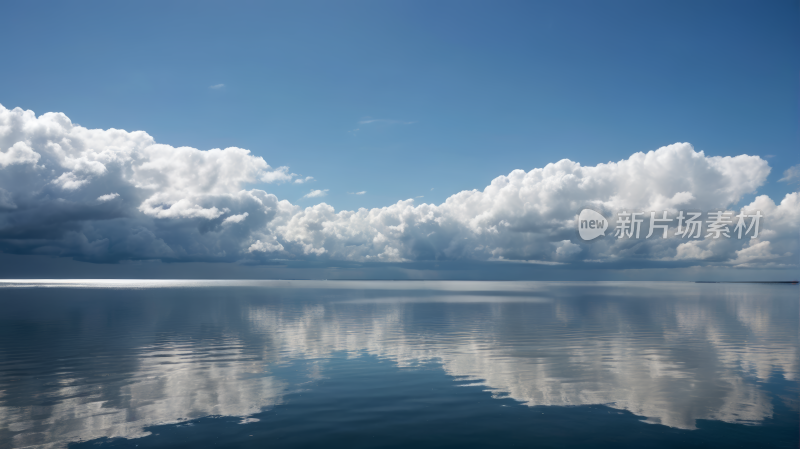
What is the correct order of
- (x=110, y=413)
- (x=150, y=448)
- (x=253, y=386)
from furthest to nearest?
(x=253, y=386), (x=110, y=413), (x=150, y=448)

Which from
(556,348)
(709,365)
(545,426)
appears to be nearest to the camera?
(545,426)

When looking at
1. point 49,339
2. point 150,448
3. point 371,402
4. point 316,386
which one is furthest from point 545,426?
point 49,339

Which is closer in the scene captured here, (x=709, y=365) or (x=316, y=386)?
(x=316, y=386)

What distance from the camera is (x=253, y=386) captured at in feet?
96.0

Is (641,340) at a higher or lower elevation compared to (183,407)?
lower

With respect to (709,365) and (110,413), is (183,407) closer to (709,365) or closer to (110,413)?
(110,413)

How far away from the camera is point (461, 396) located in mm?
27000

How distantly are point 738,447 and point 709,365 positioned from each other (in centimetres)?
2101

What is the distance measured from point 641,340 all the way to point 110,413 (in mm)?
50979

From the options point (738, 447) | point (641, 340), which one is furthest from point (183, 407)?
point (641, 340)

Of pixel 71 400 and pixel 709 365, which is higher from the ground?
pixel 71 400

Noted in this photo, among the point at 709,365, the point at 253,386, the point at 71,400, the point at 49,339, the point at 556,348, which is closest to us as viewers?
the point at 71,400

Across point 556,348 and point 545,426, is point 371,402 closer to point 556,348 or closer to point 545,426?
point 545,426

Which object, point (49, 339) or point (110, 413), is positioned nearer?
point (110, 413)
